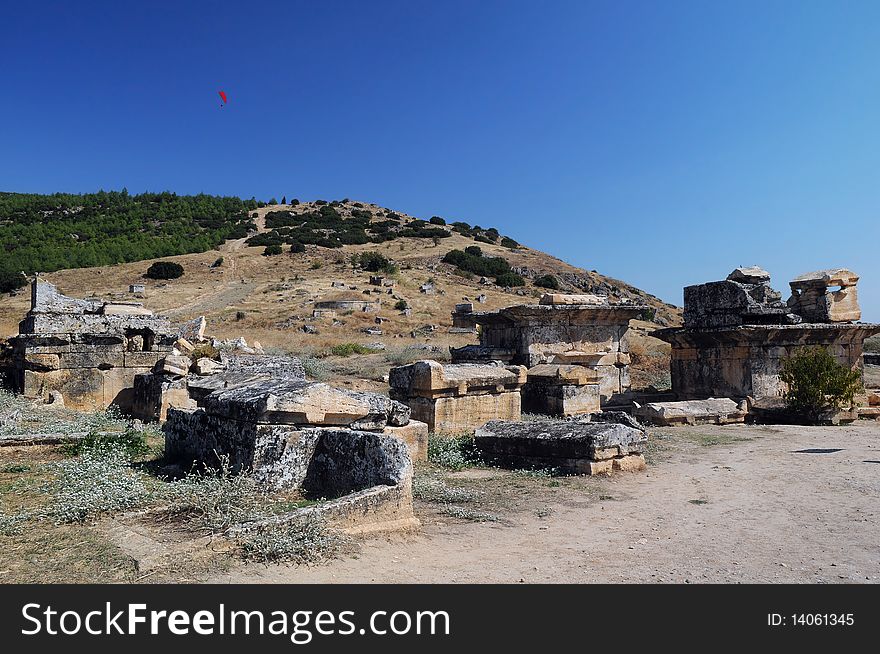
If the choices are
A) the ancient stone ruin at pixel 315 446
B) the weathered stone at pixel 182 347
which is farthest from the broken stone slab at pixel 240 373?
the ancient stone ruin at pixel 315 446

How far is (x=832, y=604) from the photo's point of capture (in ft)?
9.65

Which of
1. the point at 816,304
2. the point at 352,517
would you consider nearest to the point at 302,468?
the point at 352,517

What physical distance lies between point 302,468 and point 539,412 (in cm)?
564

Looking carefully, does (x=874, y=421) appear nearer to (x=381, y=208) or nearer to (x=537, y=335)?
(x=537, y=335)

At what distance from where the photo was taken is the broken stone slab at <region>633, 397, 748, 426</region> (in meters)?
9.84

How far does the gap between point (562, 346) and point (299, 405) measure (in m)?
6.97

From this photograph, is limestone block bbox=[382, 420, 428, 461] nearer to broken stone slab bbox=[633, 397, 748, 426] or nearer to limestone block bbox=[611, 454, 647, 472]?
limestone block bbox=[611, 454, 647, 472]

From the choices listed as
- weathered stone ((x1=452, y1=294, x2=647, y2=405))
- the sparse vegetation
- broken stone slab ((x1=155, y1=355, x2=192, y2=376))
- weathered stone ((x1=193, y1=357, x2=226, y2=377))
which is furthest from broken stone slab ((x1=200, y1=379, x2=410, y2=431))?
the sparse vegetation

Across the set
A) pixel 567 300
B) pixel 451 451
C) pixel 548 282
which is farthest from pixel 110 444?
pixel 548 282

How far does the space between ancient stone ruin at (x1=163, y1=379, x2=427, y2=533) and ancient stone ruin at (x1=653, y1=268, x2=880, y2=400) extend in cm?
821

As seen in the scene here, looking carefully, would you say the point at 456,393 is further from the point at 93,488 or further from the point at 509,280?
the point at 509,280

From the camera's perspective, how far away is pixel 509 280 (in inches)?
1763

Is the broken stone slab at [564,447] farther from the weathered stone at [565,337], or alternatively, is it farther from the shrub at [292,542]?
the weathered stone at [565,337]

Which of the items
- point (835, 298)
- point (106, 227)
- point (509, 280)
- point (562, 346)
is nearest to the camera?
point (562, 346)
